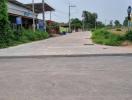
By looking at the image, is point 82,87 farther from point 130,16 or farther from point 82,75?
point 130,16

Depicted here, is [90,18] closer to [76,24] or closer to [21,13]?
[76,24]

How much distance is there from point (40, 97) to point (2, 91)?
1.39 meters

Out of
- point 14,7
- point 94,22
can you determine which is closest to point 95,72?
point 14,7

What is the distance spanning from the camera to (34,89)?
10508 mm

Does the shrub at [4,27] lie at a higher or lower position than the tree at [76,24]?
higher

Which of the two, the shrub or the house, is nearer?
the shrub

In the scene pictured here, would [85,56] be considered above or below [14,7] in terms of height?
below

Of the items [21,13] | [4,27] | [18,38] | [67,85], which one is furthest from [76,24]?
[67,85]

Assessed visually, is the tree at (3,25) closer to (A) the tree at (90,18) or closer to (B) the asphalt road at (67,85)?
(B) the asphalt road at (67,85)

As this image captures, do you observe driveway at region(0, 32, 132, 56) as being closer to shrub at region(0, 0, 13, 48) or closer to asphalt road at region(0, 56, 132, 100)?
shrub at region(0, 0, 13, 48)

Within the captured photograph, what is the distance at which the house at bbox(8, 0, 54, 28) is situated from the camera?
5166 centimetres

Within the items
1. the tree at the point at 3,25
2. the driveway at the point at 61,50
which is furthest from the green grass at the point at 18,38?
the driveway at the point at 61,50

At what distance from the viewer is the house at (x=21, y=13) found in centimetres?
5166

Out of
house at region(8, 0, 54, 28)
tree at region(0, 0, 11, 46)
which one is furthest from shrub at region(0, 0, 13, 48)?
house at region(8, 0, 54, 28)
